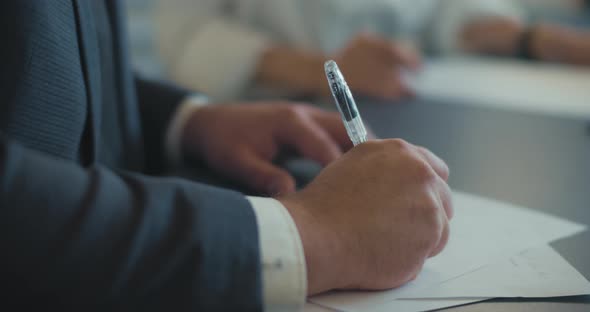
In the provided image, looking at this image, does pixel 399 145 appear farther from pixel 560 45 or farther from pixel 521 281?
pixel 560 45

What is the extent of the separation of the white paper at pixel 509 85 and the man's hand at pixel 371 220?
54 cm

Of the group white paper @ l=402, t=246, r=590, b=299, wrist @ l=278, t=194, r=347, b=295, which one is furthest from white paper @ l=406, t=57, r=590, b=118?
wrist @ l=278, t=194, r=347, b=295

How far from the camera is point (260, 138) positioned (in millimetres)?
590

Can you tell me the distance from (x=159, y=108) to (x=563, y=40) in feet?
3.08

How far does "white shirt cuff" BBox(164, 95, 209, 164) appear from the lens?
2.17 ft

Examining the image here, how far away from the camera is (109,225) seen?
0.28 metres

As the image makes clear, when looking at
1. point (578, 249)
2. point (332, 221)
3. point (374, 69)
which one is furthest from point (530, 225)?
point (374, 69)

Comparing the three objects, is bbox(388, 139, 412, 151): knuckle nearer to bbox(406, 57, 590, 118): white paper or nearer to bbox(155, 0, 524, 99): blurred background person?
bbox(406, 57, 590, 118): white paper

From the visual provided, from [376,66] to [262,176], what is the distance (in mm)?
545

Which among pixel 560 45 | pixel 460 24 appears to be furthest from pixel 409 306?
pixel 460 24

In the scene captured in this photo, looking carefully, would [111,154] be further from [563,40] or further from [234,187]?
[563,40]

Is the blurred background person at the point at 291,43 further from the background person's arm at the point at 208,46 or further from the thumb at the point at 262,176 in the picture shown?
the thumb at the point at 262,176

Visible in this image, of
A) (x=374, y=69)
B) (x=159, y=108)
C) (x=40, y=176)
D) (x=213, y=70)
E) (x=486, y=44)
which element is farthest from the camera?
(x=486, y=44)

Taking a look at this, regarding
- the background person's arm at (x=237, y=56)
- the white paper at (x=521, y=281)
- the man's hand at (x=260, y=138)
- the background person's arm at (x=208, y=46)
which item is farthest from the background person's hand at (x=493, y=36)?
the white paper at (x=521, y=281)
